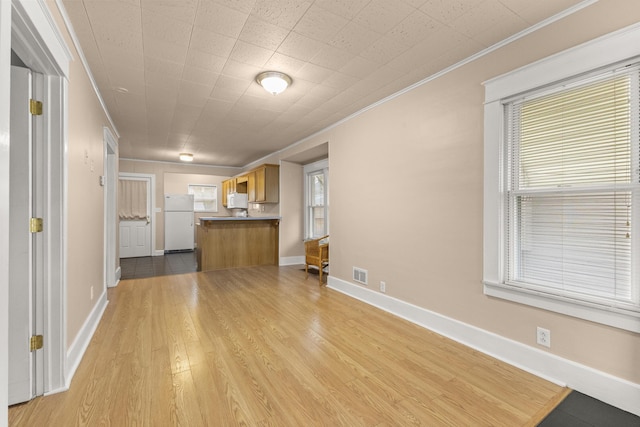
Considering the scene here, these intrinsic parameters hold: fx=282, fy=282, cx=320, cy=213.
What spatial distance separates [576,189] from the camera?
1913 millimetres

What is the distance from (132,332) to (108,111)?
2.93m

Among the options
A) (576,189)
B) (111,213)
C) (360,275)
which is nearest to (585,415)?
(576,189)

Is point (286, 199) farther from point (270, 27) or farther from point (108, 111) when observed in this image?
point (270, 27)

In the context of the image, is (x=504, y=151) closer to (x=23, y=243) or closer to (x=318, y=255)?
(x=318, y=255)

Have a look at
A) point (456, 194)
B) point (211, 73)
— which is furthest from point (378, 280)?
point (211, 73)

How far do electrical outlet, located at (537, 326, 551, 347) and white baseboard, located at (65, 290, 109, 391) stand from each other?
325cm

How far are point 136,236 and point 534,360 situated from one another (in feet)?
26.9

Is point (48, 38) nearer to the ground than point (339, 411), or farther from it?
farther from it

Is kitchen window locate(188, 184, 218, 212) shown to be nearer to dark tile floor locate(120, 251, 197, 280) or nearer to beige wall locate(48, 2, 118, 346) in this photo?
dark tile floor locate(120, 251, 197, 280)

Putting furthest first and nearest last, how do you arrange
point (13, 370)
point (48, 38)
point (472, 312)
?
point (472, 312)
point (13, 370)
point (48, 38)

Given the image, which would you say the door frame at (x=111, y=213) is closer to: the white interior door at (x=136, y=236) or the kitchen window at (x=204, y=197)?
the white interior door at (x=136, y=236)

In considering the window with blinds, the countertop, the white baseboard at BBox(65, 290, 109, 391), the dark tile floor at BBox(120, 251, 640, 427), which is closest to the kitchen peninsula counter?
the countertop

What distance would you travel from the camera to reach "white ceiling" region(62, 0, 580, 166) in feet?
6.20

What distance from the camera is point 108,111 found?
149 inches
